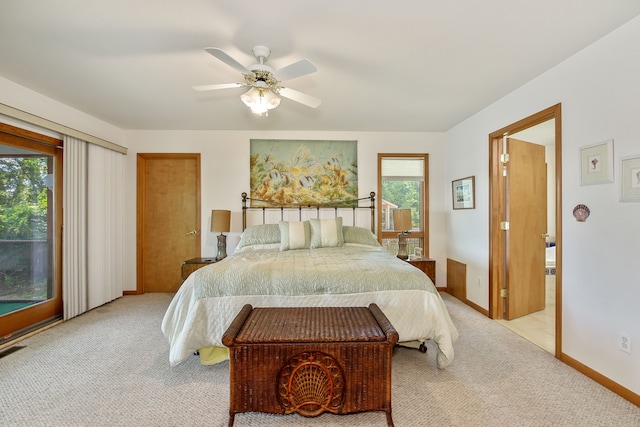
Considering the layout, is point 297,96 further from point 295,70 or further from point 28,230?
point 28,230

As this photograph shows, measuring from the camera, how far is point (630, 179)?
1.78 metres

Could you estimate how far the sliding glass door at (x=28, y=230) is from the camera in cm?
266

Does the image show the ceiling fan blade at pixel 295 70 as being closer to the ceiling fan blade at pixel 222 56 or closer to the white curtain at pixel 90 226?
the ceiling fan blade at pixel 222 56

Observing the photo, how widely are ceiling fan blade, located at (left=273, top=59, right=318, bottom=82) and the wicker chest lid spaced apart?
1.68 metres

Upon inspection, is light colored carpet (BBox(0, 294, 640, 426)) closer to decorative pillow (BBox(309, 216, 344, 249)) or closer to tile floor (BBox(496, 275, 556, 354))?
tile floor (BBox(496, 275, 556, 354))

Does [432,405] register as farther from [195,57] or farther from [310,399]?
[195,57]

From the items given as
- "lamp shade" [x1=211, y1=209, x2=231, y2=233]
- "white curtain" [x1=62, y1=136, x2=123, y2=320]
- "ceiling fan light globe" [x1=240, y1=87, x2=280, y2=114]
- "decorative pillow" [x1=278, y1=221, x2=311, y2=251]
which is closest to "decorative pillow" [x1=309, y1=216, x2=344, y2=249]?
"decorative pillow" [x1=278, y1=221, x2=311, y2=251]

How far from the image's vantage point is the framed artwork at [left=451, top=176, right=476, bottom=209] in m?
3.51

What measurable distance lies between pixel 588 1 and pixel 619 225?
1.43 meters

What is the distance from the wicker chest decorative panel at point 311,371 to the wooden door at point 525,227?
7.96 feet

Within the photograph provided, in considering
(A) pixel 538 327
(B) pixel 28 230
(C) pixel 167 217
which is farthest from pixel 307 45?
(A) pixel 538 327

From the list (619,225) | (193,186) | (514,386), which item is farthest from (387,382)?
(193,186)

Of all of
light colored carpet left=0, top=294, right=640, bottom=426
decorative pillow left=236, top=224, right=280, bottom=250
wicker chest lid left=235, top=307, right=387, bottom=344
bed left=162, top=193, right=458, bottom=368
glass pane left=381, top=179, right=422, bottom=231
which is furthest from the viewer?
glass pane left=381, top=179, right=422, bottom=231

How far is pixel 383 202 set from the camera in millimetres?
4230
